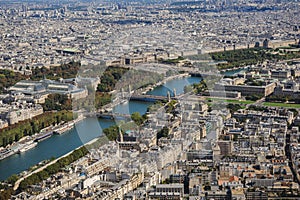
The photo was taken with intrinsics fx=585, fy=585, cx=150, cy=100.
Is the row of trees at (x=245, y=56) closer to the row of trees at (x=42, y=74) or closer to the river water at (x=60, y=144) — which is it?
the row of trees at (x=42, y=74)

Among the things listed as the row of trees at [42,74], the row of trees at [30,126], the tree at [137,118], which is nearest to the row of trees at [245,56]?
the row of trees at [42,74]

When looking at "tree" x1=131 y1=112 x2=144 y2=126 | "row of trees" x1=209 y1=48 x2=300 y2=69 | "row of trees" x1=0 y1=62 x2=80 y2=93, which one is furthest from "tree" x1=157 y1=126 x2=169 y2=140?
"row of trees" x1=209 y1=48 x2=300 y2=69

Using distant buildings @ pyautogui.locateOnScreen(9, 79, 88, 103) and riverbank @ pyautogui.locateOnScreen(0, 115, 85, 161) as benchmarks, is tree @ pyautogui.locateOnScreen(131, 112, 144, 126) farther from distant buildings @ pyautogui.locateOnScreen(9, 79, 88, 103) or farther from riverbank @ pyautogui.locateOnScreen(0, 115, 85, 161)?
distant buildings @ pyautogui.locateOnScreen(9, 79, 88, 103)

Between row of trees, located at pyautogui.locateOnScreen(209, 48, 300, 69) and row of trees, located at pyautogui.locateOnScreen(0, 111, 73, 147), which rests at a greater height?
row of trees, located at pyautogui.locateOnScreen(209, 48, 300, 69)

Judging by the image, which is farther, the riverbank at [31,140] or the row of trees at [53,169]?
the riverbank at [31,140]

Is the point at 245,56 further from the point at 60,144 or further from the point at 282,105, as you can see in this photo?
the point at 60,144

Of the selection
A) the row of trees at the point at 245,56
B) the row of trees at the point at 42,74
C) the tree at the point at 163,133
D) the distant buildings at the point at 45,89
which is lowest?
the tree at the point at 163,133
